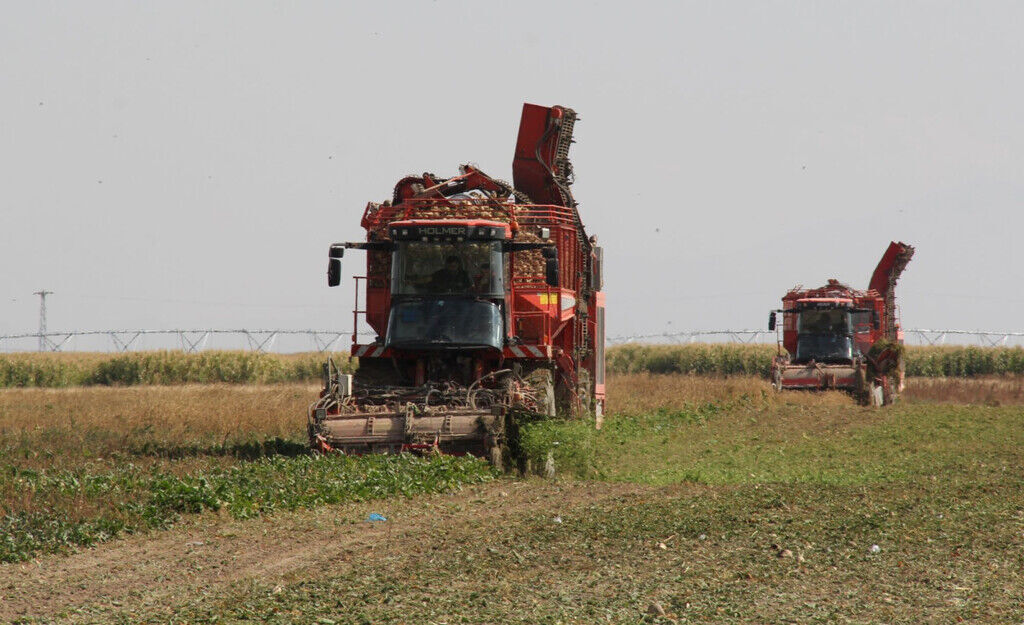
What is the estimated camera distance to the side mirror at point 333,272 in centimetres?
1725

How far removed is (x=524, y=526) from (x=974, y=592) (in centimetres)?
401

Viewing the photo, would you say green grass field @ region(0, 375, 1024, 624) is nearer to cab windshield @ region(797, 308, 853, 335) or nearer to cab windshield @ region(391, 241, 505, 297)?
cab windshield @ region(391, 241, 505, 297)

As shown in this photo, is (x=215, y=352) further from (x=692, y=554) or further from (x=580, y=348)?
(x=692, y=554)

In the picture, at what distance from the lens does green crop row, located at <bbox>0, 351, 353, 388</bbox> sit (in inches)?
1706

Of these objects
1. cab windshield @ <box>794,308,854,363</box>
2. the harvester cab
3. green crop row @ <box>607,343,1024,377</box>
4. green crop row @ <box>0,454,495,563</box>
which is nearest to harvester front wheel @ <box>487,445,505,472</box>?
green crop row @ <box>0,454,495,563</box>

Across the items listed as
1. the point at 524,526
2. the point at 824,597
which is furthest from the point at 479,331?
the point at 824,597

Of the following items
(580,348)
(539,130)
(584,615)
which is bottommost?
(584,615)

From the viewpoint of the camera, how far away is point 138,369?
4366cm

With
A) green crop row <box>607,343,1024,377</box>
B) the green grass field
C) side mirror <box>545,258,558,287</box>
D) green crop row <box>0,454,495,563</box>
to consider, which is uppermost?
side mirror <box>545,258,558,287</box>

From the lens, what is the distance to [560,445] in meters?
15.5

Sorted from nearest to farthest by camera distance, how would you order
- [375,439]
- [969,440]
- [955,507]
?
[955,507] → [375,439] → [969,440]

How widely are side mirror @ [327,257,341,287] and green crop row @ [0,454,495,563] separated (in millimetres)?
3212

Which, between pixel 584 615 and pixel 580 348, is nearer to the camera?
pixel 584 615

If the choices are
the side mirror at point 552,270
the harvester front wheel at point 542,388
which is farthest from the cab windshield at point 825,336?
the side mirror at point 552,270
